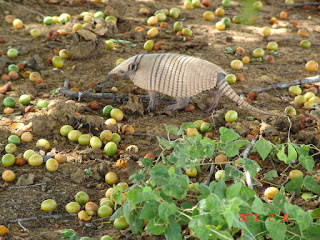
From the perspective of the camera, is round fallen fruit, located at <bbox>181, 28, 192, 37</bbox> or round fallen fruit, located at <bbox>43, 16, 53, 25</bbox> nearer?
round fallen fruit, located at <bbox>181, 28, 192, 37</bbox>

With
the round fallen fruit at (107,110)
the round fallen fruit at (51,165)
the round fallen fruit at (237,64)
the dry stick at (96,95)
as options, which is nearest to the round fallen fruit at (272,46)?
the round fallen fruit at (237,64)

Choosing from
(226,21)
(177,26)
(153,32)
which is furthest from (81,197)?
(226,21)

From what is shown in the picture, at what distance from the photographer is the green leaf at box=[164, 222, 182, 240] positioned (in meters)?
2.71

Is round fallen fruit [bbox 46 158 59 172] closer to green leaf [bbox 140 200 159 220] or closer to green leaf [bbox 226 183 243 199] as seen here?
green leaf [bbox 140 200 159 220]

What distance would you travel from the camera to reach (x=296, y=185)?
3.43 meters

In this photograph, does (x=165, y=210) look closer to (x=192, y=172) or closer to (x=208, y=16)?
(x=192, y=172)

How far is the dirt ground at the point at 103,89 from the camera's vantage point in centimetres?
381

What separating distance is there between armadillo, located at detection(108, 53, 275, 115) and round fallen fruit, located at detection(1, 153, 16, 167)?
186 centimetres

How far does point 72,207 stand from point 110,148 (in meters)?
0.94

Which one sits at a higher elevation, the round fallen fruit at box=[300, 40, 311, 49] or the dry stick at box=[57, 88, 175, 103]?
the round fallen fruit at box=[300, 40, 311, 49]

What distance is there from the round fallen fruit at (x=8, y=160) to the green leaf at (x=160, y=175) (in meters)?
2.11

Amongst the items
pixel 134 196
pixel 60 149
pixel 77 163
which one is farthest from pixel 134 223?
pixel 60 149

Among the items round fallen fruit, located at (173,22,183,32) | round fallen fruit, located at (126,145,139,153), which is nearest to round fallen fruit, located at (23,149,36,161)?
round fallen fruit, located at (126,145,139,153)

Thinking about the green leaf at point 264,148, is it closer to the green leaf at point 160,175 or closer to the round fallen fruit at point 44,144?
the green leaf at point 160,175
